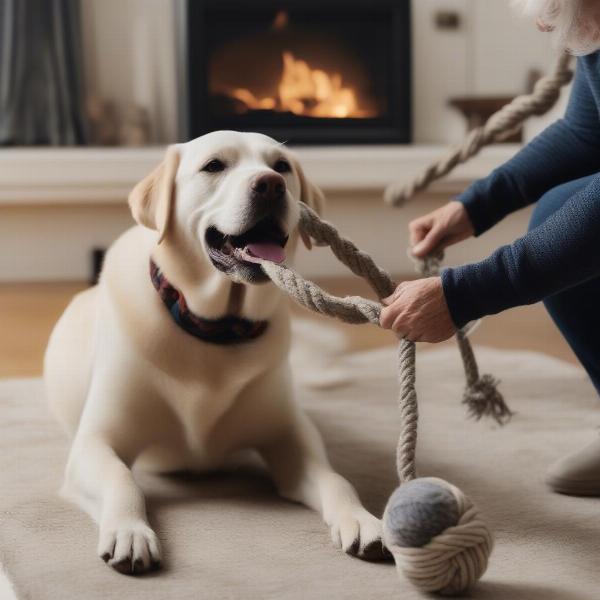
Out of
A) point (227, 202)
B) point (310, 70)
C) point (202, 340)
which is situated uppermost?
point (310, 70)

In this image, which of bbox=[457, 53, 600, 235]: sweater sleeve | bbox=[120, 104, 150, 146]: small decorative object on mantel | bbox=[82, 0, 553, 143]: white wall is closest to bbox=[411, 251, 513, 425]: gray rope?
bbox=[457, 53, 600, 235]: sweater sleeve

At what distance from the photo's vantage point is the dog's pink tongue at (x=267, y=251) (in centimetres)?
142

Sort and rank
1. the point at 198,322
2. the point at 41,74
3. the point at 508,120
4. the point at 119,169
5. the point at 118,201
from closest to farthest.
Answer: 1. the point at 198,322
2. the point at 508,120
3. the point at 119,169
4. the point at 118,201
5. the point at 41,74

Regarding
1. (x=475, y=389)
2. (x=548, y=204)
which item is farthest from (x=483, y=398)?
(x=548, y=204)

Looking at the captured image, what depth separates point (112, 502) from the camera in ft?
4.39

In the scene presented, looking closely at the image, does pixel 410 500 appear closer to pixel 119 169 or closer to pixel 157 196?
pixel 157 196

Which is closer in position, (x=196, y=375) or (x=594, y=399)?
(x=196, y=375)

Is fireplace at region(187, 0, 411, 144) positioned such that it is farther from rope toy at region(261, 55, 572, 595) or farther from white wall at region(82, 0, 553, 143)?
rope toy at region(261, 55, 572, 595)

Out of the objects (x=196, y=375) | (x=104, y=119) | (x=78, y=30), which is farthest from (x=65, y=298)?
(x=196, y=375)

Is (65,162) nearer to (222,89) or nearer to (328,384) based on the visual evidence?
(222,89)

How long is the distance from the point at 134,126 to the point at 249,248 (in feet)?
9.44

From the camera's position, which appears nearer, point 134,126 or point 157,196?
point 157,196

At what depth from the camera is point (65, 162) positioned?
3799 mm

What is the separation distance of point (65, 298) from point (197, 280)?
2.21 metres
